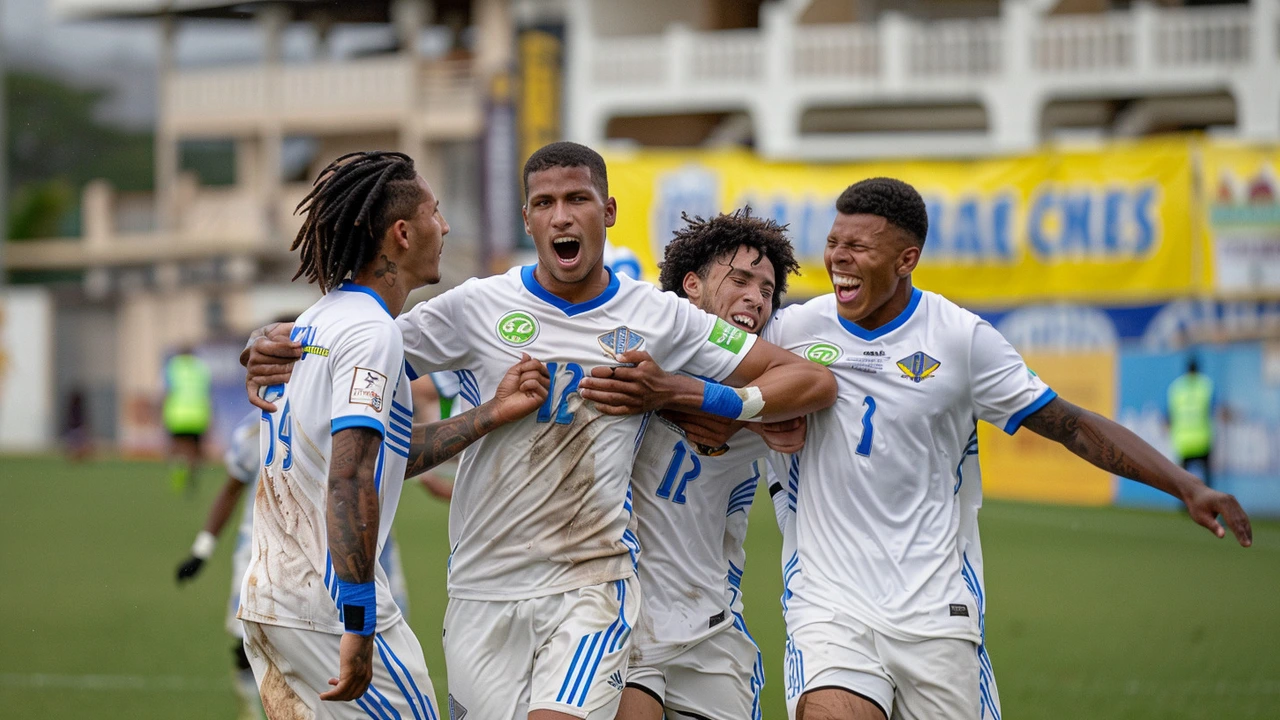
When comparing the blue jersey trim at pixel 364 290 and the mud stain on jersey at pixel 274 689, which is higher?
the blue jersey trim at pixel 364 290

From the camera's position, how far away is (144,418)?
139 ft

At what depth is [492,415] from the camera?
481cm

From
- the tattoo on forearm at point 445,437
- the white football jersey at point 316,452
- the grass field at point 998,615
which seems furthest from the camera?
the grass field at point 998,615

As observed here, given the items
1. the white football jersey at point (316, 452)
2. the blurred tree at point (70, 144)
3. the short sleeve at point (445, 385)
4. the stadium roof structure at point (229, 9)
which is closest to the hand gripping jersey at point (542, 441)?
the white football jersey at point (316, 452)

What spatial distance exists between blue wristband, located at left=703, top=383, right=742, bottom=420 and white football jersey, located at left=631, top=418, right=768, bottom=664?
35 cm

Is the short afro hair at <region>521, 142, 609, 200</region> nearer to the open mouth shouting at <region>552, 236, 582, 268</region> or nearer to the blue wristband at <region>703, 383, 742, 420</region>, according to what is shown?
the open mouth shouting at <region>552, 236, 582, 268</region>

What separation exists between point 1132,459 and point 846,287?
1145 millimetres

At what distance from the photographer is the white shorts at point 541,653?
4.71m

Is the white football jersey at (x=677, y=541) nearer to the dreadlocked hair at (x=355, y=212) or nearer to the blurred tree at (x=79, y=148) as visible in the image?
the dreadlocked hair at (x=355, y=212)

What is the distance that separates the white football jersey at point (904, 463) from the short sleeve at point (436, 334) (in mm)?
1292

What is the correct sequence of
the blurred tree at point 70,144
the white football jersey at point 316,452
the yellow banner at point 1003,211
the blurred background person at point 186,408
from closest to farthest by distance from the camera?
the white football jersey at point 316,452, the yellow banner at point 1003,211, the blurred background person at point 186,408, the blurred tree at point 70,144

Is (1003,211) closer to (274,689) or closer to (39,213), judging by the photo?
(274,689)

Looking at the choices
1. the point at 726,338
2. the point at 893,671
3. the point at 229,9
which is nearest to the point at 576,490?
the point at 726,338

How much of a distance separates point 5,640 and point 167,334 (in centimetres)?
3656
